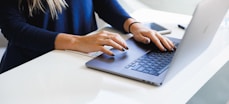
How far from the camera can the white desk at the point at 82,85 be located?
2.49 feet

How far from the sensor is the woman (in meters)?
1.02

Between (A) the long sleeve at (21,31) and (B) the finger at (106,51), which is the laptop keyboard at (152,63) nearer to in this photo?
(B) the finger at (106,51)

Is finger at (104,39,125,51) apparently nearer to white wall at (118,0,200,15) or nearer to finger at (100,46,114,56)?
finger at (100,46,114,56)

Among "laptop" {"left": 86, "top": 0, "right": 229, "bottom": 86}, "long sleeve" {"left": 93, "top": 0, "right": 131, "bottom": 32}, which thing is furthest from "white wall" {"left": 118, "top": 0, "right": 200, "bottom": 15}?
"laptop" {"left": 86, "top": 0, "right": 229, "bottom": 86}

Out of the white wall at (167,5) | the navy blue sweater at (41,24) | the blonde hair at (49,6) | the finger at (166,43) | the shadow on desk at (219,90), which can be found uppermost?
the blonde hair at (49,6)

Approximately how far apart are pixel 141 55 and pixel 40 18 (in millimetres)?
448

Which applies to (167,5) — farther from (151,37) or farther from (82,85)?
(82,85)

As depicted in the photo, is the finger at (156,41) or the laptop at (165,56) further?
the finger at (156,41)

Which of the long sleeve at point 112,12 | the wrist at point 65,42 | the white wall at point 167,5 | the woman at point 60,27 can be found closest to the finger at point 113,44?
the woman at point 60,27

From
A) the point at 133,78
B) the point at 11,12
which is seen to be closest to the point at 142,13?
the point at 11,12

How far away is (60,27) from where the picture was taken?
1.27 meters

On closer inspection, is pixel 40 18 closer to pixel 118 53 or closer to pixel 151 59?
pixel 118 53

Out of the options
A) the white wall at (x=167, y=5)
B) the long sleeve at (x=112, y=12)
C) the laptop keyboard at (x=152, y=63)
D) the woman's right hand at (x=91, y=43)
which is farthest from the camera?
the white wall at (x=167, y=5)

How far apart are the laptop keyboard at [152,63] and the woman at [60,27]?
0.05m
